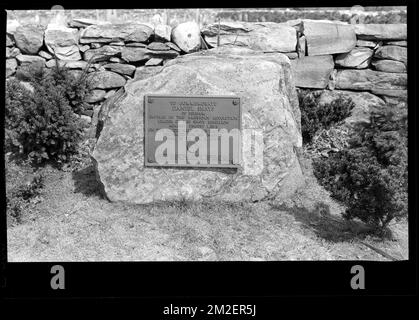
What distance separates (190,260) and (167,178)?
3.79ft

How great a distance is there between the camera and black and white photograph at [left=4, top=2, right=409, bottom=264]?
186 inches

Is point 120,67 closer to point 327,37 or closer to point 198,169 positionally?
point 198,169

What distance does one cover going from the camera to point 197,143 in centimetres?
533

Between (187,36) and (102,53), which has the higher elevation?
(187,36)

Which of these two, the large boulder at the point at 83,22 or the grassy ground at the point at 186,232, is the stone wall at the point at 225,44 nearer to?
the large boulder at the point at 83,22

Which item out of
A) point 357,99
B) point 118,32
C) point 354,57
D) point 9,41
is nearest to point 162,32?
point 118,32

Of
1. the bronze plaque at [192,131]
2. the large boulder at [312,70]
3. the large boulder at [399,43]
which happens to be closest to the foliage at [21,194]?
the bronze plaque at [192,131]

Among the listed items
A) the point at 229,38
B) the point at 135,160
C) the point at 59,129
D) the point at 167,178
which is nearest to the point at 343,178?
the point at 167,178

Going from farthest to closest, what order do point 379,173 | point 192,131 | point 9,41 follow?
point 9,41
point 192,131
point 379,173

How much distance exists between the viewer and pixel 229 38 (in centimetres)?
708

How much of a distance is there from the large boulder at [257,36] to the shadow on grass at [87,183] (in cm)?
268

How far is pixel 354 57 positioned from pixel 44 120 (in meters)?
4.75

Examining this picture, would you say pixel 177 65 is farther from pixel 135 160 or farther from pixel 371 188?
pixel 371 188

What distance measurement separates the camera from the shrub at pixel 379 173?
14.8ft
